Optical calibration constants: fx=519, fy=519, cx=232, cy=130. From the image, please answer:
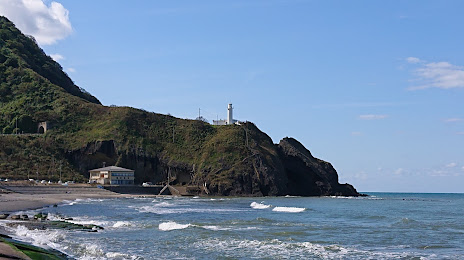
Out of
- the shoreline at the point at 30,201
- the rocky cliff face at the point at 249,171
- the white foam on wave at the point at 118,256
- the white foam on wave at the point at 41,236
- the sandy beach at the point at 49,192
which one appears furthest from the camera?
the rocky cliff face at the point at 249,171

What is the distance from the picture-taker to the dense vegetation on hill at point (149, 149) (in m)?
110

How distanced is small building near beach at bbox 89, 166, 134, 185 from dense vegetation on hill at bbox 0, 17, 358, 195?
4440mm

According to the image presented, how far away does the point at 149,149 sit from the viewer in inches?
4683

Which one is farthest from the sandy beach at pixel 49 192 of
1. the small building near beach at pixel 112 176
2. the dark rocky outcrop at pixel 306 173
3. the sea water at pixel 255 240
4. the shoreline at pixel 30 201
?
the dark rocky outcrop at pixel 306 173

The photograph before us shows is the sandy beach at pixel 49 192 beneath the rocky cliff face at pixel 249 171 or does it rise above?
beneath

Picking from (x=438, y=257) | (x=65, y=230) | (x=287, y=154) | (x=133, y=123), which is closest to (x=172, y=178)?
(x=133, y=123)

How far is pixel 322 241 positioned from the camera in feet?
98.6

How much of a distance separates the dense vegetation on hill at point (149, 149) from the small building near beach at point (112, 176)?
4440 mm

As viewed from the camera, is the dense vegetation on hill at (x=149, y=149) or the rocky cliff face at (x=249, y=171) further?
the rocky cliff face at (x=249, y=171)

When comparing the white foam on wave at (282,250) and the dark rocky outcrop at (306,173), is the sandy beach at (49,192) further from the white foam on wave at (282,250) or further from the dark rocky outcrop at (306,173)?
the dark rocky outcrop at (306,173)

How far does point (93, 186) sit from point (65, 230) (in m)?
70.2

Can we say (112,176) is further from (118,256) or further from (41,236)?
(118,256)

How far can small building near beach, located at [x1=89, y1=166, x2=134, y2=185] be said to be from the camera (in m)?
106

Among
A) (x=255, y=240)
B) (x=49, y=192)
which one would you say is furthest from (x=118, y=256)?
(x=49, y=192)
